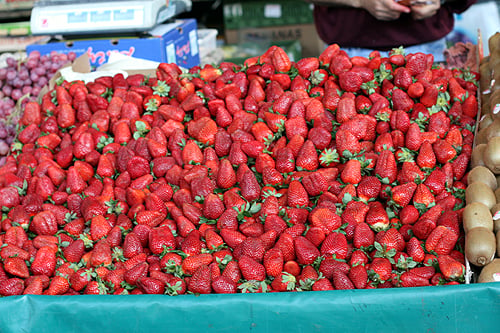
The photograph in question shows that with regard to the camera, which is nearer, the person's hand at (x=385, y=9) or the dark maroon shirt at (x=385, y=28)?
the person's hand at (x=385, y=9)

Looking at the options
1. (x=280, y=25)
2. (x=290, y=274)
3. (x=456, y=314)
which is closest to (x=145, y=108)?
(x=290, y=274)

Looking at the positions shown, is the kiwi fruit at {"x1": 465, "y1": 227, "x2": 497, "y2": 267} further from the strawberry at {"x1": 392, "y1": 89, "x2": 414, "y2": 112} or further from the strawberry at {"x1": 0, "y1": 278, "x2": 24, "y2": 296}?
the strawberry at {"x1": 0, "y1": 278, "x2": 24, "y2": 296}

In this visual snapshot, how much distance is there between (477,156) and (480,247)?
1.47ft

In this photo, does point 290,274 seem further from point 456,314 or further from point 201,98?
point 201,98

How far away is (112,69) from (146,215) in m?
1.41

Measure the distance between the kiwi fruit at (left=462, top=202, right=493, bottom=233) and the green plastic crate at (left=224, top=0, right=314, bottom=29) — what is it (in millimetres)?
3933

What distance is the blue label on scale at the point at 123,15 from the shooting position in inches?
Result: 133

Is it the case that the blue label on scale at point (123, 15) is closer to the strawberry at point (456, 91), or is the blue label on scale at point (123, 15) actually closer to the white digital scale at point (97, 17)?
the white digital scale at point (97, 17)

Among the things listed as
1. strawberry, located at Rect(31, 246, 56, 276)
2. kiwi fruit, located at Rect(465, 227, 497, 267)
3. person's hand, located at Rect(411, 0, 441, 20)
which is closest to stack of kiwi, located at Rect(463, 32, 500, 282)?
kiwi fruit, located at Rect(465, 227, 497, 267)

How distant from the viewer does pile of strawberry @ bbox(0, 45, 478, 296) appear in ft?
4.84

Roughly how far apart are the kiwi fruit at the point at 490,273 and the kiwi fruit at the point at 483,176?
32 cm

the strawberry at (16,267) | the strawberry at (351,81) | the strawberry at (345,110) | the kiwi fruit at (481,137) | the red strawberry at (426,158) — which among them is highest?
the strawberry at (351,81)

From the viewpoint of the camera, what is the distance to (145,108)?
216 cm

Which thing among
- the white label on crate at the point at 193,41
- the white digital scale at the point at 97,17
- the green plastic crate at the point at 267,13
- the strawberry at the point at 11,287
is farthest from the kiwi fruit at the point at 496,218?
the green plastic crate at the point at 267,13
